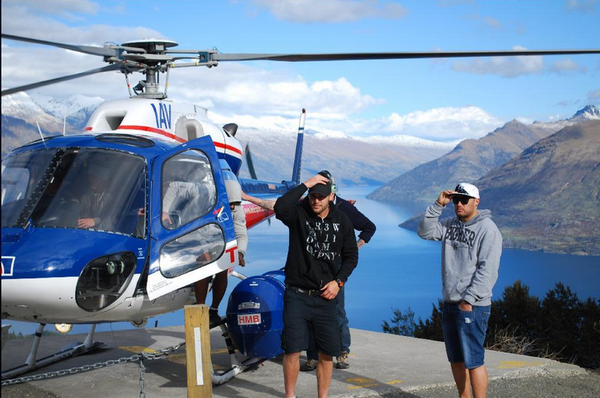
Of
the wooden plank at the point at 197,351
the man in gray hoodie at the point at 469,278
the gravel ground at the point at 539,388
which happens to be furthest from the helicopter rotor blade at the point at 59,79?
the gravel ground at the point at 539,388

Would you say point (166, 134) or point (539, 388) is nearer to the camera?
point (539, 388)

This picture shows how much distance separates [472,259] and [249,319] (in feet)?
7.94

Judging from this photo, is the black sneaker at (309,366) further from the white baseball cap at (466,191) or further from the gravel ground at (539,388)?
the white baseball cap at (466,191)

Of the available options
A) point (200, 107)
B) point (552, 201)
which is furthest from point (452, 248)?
point (552, 201)

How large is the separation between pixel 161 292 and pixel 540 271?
96.5ft

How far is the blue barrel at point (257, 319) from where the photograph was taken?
7.05 meters

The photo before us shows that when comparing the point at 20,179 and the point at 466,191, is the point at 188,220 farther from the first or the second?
the point at 466,191

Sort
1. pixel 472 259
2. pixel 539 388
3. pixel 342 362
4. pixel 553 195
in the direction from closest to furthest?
1. pixel 472 259
2. pixel 539 388
3. pixel 342 362
4. pixel 553 195

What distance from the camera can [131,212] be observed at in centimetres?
610

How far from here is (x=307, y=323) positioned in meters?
5.83

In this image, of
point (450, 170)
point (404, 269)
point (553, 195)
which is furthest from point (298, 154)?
point (450, 170)

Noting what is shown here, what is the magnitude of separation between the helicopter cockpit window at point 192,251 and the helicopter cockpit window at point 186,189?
0.46 feet

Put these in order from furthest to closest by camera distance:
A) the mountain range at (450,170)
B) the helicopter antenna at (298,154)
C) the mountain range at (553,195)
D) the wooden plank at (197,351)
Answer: the mountain range at (450,170) → the mountain range at (553,195) → the helicopter antenna at (298,154) → the wooden plank at (197,351)

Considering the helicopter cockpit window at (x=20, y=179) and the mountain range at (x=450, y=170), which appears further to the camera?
the mountain range at (x=450, y=170)
